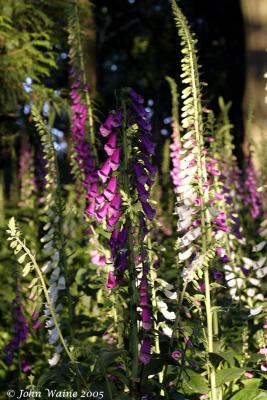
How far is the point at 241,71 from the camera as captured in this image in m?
20.1

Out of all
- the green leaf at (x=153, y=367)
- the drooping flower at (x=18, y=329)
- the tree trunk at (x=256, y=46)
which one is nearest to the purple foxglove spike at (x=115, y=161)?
the green leaf at (x=153, y=367)

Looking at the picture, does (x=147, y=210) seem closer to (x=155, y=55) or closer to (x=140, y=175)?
(x=140, y=175)

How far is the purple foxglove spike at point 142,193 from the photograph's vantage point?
104 inches

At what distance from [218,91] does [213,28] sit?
2.23 meters

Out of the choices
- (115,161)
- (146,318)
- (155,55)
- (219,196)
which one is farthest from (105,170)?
(155,55)

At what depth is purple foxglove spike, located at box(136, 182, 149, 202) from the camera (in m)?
2.65

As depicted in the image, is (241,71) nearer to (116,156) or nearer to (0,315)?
(0,315)

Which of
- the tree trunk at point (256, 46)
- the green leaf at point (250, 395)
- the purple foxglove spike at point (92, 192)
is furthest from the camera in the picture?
the tree trunk at point (256, 46)

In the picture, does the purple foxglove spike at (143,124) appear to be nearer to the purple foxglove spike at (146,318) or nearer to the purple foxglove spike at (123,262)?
the purple foxglove spike at (123,262)

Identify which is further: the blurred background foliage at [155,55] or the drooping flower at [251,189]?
the blurred background foliage at [155,55]

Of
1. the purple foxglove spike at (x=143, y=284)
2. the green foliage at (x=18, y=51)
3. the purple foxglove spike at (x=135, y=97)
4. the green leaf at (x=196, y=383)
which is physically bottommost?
the green leaf at (x=196, y=383)

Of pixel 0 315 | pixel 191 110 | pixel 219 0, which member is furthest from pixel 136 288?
pixel 219 0

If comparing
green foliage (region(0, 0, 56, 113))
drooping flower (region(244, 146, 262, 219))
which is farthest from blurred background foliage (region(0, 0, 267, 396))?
drooping flower (region(244, 146, 262, 219))

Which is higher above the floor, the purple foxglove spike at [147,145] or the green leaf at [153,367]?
the purple foxglove spike at [147,145]
